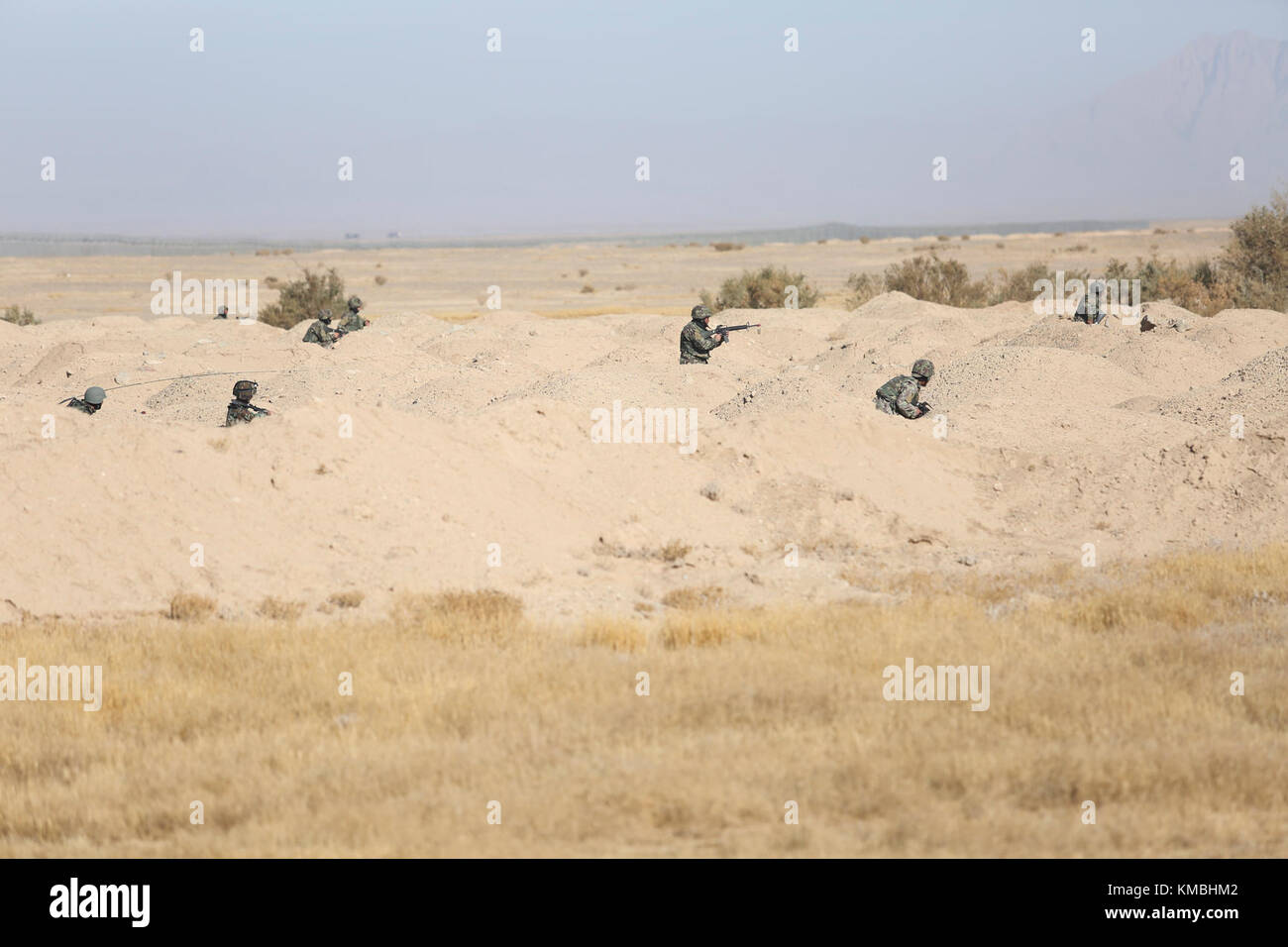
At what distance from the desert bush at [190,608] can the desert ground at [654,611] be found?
2 cm

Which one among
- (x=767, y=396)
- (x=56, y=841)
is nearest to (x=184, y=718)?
(x=56, y=841)

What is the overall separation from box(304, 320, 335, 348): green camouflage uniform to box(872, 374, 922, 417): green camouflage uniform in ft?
34.1

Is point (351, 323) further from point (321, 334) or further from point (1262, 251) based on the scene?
point (1262, 251)

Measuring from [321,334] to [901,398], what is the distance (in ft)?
36.0

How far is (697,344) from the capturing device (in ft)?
63.2

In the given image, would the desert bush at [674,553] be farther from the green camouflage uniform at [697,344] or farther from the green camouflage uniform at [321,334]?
the green camouflage uniform at [321,334]

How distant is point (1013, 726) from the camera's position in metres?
6.73

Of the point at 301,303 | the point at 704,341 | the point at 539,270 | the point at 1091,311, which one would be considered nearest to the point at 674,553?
the point at 704,341

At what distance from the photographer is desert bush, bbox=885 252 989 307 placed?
3356cm

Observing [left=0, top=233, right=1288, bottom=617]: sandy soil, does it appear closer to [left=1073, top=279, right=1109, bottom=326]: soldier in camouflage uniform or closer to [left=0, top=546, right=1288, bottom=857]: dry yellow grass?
[left=0, top=546, right=1288, bottom=857]: dry yellow grass

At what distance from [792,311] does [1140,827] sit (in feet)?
73.9

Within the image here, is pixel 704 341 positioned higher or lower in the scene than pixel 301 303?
lower

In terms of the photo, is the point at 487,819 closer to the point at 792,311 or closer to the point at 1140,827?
the point at 1140,827

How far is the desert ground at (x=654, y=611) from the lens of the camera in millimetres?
5727
